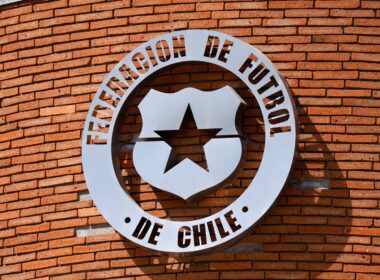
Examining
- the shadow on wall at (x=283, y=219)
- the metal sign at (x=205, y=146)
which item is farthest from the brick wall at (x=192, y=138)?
the metal sign at (x=205, y=146)

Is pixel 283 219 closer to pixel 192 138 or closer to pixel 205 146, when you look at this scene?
pixel 205 146

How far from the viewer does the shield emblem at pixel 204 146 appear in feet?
42.3

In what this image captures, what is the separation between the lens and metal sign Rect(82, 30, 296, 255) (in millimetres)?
12789

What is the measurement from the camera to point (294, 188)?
42.5 ft

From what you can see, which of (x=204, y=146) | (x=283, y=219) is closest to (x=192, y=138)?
(x=204, y=146)

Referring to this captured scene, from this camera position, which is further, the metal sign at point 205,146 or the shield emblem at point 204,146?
the shield emblem at point 204,146

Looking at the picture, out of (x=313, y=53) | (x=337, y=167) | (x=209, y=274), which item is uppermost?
(x=313, y=53)

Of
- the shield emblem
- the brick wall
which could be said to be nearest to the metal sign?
the shield emblem

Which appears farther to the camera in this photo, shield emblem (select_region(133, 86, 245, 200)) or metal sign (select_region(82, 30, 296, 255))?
shield emblem (select_region(133, 86, 245, 200))

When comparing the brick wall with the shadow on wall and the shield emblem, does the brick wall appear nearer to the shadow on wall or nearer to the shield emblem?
the shadow on wall

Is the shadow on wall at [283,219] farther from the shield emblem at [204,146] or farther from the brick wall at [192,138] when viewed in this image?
the shield emblem at [204,146]

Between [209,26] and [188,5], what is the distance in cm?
27

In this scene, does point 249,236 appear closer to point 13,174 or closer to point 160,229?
point 160,229

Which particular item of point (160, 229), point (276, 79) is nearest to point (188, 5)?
point (276, 79)
